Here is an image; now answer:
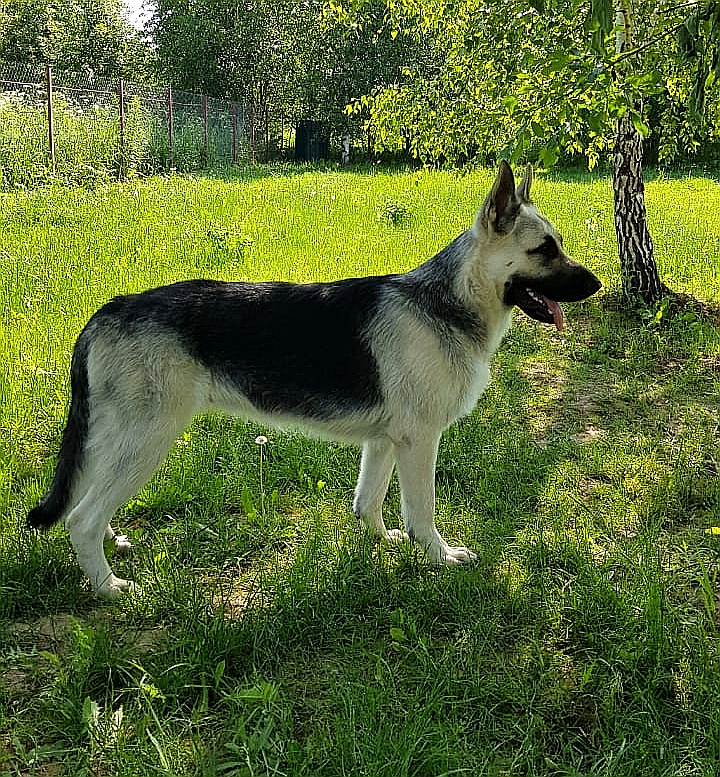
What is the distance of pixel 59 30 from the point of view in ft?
179

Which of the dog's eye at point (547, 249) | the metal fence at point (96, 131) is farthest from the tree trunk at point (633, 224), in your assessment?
the metal fence at point (96, 131)

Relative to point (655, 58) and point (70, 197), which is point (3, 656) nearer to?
point (655, 58)

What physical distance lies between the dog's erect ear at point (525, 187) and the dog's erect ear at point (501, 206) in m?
0.13

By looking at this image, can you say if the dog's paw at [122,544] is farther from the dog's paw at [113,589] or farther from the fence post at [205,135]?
the fence post at [205,135]

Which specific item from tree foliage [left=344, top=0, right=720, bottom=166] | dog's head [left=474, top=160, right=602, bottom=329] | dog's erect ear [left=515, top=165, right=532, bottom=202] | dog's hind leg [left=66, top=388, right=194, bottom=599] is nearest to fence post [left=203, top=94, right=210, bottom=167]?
tree foliage [left=344, top=0, right=720, bottom=166]

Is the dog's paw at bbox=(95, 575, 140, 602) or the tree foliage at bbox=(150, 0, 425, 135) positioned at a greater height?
the tree foliage at bbox=(150, 0, 425, 135)

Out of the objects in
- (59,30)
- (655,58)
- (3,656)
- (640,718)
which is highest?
(59,30)

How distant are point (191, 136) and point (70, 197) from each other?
13.3 meters

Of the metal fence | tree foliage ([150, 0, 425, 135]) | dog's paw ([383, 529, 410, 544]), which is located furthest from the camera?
tree foliage ([150, 0, 425, 135])

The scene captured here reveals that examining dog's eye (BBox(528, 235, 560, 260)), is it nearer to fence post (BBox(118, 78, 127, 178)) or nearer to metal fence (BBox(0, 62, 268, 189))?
metal fence (BBox(0, 62, 268, 189))

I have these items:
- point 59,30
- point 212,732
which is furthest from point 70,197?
point 59,30

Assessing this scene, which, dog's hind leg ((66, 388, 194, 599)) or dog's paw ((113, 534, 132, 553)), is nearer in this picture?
dog's hind leg ((66, 388, 194, 599))

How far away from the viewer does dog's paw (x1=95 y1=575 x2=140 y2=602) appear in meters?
3.39

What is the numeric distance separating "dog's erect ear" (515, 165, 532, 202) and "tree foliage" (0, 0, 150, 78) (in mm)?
55294
